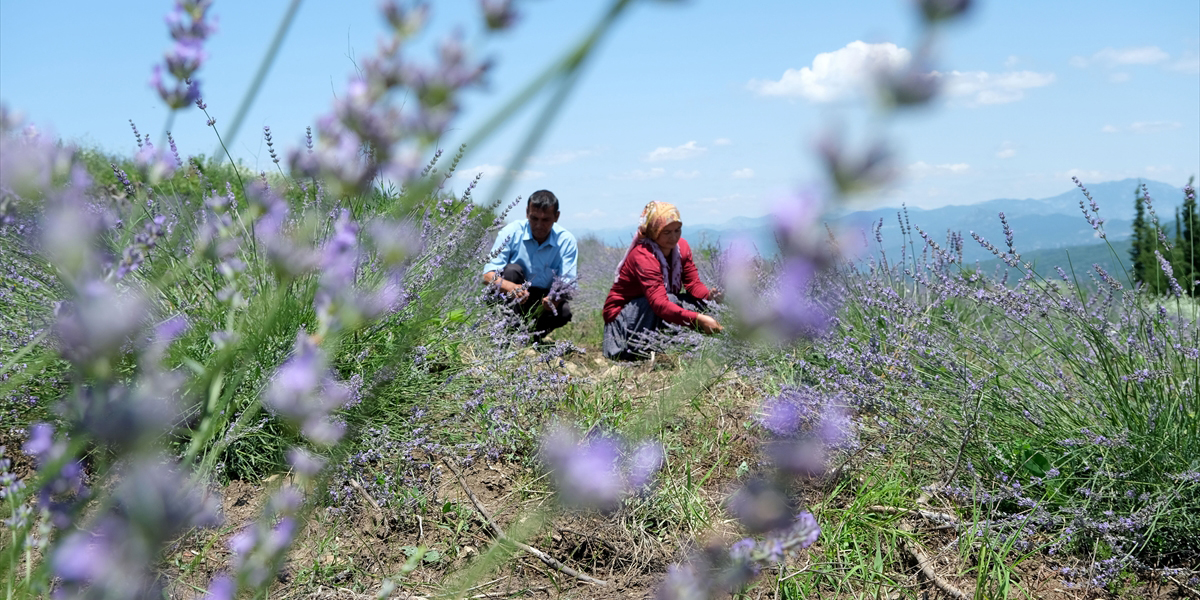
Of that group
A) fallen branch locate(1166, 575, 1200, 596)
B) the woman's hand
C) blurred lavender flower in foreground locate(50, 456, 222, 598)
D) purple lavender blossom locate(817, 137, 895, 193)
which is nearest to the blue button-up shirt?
the woman's hand

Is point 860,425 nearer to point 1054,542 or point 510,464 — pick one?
point 1054,542

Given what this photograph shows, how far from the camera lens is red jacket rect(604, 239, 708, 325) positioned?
15.1 ft

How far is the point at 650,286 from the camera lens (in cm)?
470

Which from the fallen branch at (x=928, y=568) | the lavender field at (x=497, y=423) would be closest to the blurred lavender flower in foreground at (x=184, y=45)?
the lavender field at (x=497, y=423)

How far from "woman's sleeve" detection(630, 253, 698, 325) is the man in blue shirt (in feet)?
1.70

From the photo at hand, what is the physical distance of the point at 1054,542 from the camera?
225 centimetres

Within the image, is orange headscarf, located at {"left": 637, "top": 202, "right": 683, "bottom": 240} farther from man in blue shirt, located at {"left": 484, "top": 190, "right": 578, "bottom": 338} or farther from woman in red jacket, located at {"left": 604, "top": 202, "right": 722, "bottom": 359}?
man in blue shirt, located at {"left": 484, "top": 190, "right": 578, "bottom": 338}

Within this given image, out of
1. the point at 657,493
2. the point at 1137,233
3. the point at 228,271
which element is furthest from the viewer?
the point at 1137,233

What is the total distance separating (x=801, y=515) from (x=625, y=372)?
3299 mm

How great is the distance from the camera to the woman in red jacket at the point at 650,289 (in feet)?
15.3

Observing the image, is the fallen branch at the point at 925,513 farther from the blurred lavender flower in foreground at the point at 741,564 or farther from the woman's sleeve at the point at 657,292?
the woman's sleeve at the point at 657,292

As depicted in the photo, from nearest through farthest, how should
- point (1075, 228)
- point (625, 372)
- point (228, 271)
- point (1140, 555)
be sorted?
point (228, 271), point (1140, 555), point (625, 372), point (1075, 228)

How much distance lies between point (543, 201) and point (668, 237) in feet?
3.00

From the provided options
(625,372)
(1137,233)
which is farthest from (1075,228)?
(625,372)
